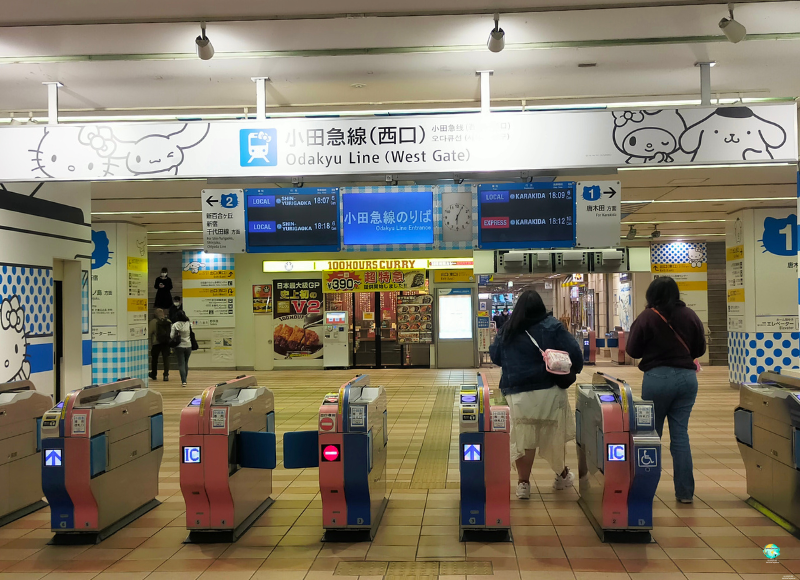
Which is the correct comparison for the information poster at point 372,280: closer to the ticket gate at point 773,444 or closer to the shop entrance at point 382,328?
the shop entrance at point 382,328

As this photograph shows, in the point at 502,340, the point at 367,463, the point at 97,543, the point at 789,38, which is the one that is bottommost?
the point at 97,543

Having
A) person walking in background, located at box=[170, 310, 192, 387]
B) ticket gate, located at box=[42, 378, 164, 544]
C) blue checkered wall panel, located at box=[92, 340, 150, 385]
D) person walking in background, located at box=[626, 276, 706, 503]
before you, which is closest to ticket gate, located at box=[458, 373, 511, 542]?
person walking in background, located at box=[626, 276, 706, 503]

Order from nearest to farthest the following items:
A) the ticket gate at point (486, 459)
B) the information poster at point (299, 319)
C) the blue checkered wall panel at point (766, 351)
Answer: the ticket gate at point (486, 459) < the blue checkered wall panel at point (766, 351) < the information poster at point (299, 319)

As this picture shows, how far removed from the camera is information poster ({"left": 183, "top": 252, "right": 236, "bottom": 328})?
52.2ft

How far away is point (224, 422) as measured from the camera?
423 cm

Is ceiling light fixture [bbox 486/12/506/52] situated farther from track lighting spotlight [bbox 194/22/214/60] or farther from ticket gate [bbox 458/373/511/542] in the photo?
ticket gate [bbox 458/373/511/542]

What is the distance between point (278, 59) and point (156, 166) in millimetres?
1076

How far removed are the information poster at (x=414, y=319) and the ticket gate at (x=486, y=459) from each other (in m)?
Answer: 11.6

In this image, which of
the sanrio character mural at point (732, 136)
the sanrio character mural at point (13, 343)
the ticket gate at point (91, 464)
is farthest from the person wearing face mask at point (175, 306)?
the sanrio character mural at point (732, 136)

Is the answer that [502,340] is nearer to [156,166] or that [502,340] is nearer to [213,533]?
[213,533]

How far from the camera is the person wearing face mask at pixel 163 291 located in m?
15.8

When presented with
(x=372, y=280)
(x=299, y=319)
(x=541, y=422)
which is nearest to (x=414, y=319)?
(x=372, y=280)

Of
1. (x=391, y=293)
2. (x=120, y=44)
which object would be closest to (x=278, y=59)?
(x=120, y=44)

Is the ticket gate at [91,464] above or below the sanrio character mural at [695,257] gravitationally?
below
